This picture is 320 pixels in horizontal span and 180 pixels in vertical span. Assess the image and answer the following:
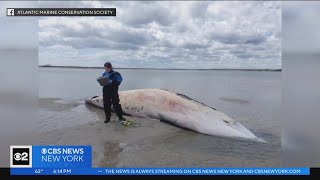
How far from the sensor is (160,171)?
10.5ft

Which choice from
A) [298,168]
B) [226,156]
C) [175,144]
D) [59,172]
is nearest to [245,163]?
[226,156]

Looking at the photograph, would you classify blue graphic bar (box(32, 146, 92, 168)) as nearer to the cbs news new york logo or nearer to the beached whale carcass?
the cbs news new york logo

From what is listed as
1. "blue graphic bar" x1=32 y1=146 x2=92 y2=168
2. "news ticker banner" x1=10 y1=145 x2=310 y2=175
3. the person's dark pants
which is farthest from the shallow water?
"blue graphic bar" x1=32 y1=146 x2=92 y2=168

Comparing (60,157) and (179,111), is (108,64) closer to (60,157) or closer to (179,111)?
(60,157)

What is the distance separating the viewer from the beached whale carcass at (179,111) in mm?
4656

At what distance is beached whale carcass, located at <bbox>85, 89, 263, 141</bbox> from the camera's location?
15.3 feet

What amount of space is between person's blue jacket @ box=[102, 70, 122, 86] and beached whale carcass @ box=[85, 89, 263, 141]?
1.83 feet

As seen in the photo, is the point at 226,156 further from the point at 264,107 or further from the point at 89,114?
the point at 89,114

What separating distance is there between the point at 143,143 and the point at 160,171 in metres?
1.06

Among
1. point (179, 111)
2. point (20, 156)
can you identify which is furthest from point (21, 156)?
point (179, 111)

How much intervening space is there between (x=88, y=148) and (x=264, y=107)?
3636mm

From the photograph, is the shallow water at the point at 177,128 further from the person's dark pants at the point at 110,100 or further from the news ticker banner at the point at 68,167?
the news ticker banner at the point at 68,167

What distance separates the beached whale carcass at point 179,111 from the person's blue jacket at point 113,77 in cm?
56
